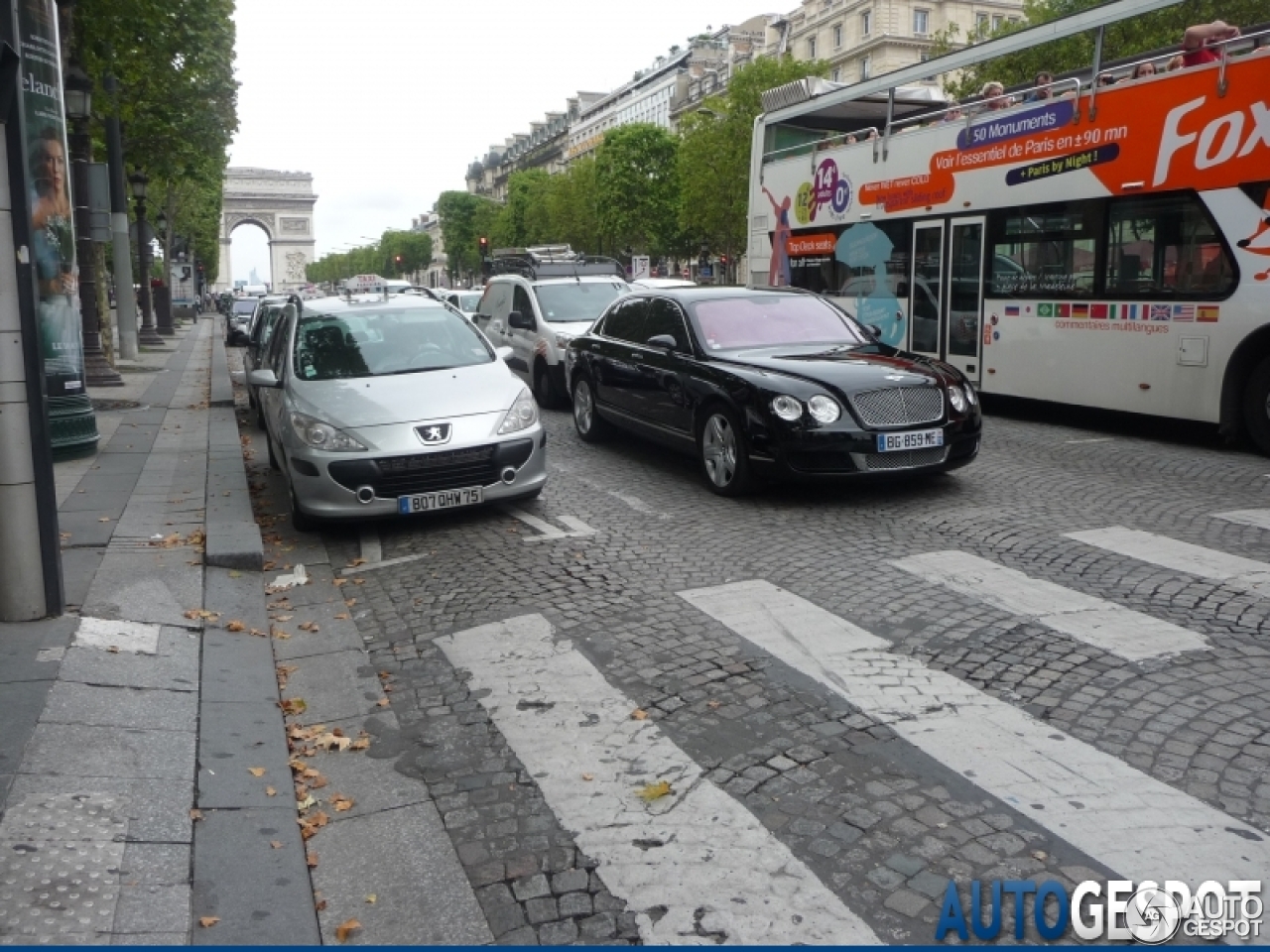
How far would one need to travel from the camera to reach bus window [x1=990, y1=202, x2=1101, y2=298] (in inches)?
473

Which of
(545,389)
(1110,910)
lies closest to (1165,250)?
(545,389)

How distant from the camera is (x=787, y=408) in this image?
832cm

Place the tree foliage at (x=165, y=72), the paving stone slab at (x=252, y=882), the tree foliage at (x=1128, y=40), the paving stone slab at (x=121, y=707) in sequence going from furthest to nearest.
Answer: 1. the tree foliage at (x=1128, y=40)
2. the tree foliage at (x=165, y=72)
3. the paving stone slab at (x=121, y=707)
4. the paving stone slab at (x=252, y=882)

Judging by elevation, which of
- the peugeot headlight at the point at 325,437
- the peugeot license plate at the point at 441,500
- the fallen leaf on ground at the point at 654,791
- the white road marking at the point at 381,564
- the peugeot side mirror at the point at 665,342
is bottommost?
Result: the white road marking at the point at 381,564

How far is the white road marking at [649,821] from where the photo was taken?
3189mm

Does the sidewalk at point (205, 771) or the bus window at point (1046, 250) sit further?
the bus window at point (1046, 250)

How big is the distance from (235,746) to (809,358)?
18.7 ft

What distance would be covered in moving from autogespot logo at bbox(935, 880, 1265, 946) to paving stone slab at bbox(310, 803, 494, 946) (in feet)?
4.18

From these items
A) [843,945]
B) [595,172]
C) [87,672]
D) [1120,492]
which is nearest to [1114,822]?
[843,945]

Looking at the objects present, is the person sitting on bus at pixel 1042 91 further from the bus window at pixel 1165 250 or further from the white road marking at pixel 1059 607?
the white road marking at pixel 1059 607

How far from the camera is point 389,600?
6.60 meters

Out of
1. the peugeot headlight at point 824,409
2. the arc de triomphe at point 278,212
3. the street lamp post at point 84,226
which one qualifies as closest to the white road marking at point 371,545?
the peugeot headlight at point 824,409

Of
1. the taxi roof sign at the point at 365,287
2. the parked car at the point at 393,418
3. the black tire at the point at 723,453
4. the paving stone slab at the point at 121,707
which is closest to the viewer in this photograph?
the paving stone slab at the point at 121,707

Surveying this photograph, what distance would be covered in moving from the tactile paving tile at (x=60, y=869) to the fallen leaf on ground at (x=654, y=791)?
158 centimetres
